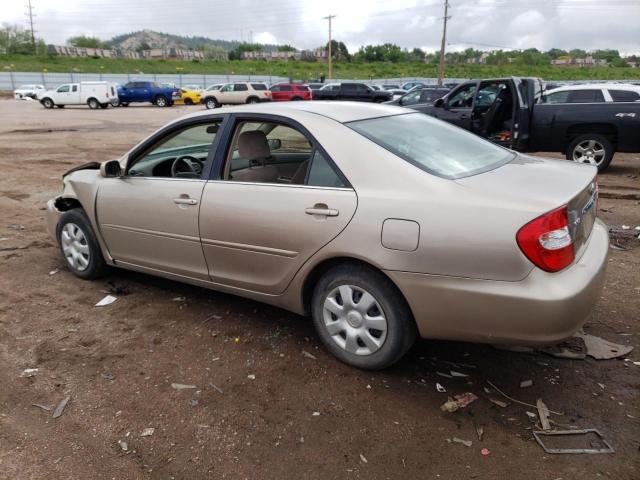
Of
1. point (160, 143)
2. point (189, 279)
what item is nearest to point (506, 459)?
point (189, 279)

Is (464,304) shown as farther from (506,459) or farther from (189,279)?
(189,279)

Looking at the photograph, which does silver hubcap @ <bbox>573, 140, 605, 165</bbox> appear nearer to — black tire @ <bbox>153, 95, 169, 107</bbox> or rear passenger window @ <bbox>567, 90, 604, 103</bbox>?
rear passenger window @ <bbox>567, 90, 604, 103</bbox>

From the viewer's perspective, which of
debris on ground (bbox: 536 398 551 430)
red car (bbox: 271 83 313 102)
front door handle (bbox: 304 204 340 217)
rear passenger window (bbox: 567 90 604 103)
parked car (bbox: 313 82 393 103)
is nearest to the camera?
debris on ground (bbox: 536 398 551 430)

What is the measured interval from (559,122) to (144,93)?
33.4 m

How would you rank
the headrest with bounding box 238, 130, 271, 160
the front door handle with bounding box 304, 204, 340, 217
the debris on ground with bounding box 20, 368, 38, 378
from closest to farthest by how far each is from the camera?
the front door handle with bounding box 304, 204, 340, 217 → the debris on ground with bounding box 20, 368, 38, 378 → the headrest with bounding box 238, 130, 271, 160

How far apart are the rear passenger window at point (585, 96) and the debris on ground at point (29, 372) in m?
10.5

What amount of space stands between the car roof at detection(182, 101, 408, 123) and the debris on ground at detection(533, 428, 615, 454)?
212cm

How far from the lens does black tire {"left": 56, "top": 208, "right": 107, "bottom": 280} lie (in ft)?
15.0

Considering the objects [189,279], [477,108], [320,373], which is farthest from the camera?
[477,108]

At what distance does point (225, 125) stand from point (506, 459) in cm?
→ 270

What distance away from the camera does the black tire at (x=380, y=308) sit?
2.95m

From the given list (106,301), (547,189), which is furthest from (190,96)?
(547,189)

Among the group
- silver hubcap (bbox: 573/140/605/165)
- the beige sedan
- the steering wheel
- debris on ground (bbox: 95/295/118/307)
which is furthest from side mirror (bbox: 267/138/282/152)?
silver hubcap (bbox: 573/140/605/165)

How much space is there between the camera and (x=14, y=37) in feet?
317
